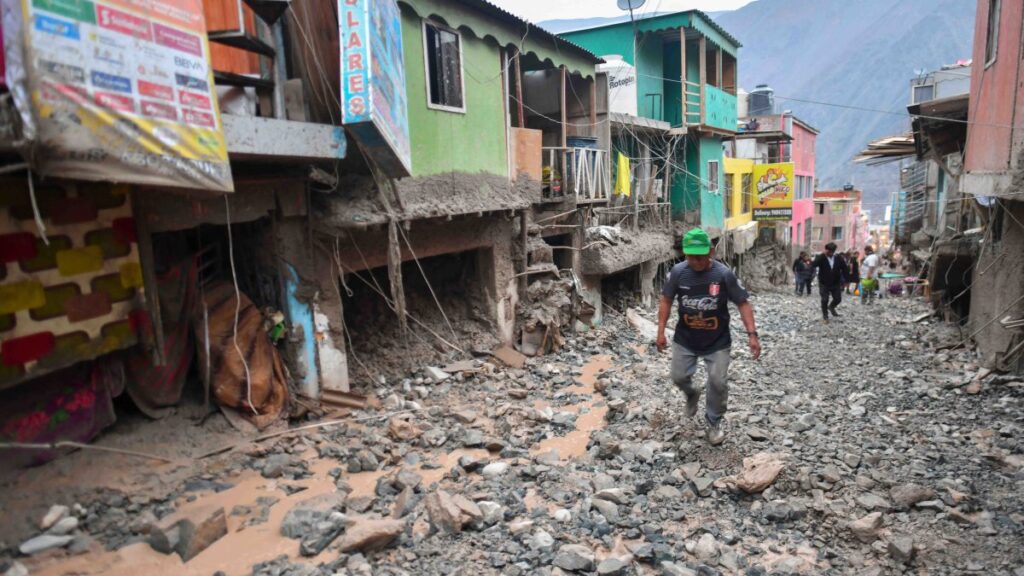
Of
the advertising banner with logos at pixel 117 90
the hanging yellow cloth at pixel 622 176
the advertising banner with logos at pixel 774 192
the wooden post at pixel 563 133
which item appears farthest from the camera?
the advertising banner with logos at pixel 774 192

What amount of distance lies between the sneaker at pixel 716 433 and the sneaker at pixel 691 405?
1.16 ft

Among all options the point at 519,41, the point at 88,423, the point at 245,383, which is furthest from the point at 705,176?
the point at 88,423

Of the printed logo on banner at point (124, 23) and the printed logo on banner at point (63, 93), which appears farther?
the printed logo on banner at point (124, 23)

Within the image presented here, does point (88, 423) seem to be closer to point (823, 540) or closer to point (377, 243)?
point (377, 243)

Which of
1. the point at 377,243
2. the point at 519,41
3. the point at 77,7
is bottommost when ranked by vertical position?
the point at 377,243

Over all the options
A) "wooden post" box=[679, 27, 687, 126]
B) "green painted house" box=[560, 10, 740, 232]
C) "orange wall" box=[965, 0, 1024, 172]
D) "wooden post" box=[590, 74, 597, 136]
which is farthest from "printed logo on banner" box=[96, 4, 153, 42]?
"wooden post" box=[679, 27, 687, 126]

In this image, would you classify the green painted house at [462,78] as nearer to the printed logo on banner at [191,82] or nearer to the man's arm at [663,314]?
the printed logo on banner at [191,82]

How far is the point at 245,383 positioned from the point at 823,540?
5.59 metres

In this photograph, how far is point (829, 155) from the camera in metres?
119

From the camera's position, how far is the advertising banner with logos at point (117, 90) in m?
3.64

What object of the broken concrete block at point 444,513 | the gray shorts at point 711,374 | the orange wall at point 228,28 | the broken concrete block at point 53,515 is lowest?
the broken concrete block at point 444,513

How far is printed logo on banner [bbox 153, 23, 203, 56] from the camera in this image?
176 inches

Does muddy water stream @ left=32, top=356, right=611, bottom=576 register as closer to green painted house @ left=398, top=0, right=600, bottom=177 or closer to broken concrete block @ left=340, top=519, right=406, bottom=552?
broken concrete block @ left=340, top=519, right=406, bottom=552

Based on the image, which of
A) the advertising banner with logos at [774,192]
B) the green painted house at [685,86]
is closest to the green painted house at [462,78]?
the green painted house at [685,86]
